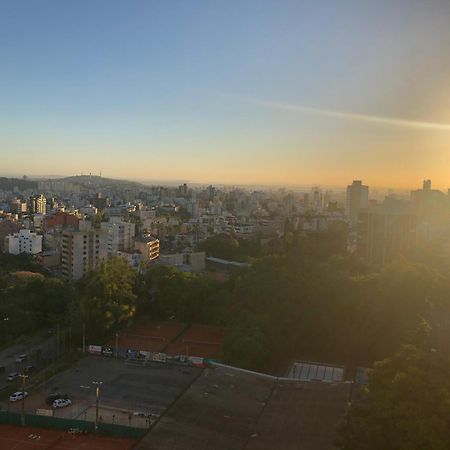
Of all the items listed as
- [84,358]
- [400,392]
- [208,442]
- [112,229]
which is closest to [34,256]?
[112,229]

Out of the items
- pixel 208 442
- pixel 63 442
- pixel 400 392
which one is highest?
pixel 400 392

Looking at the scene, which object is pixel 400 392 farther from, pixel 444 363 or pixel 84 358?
pixel 84 358

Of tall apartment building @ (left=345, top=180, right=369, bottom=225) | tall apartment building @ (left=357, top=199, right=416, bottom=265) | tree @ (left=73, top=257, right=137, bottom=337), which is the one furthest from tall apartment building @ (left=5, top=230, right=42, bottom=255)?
tall apartment building @ (left=345, top=180, right=369, bottom=225)

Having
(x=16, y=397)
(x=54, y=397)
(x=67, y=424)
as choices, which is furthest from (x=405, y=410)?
(x=16, y=397)

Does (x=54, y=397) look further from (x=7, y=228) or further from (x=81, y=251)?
(x=7, y=228)

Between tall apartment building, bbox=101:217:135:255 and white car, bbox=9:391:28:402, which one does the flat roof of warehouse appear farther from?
tall apartment building, bbox=101:217:135:255
